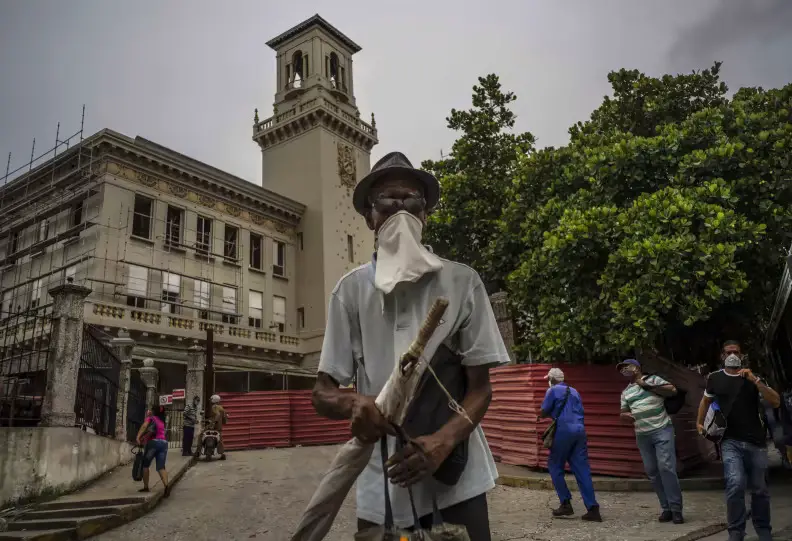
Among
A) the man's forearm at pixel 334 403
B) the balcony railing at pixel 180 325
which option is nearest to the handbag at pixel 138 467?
the man's forearm at pixel 334 403

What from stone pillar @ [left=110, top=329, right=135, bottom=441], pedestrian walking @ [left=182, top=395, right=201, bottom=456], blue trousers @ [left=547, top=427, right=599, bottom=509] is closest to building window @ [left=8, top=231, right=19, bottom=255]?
stone pillar @ [left=110, top=329, right=135, bottom=441]

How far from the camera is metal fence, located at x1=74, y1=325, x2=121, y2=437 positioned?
997cm

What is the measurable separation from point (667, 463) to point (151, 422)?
25.7ft

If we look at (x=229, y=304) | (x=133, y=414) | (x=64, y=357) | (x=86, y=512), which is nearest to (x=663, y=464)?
(x=86, y=512)

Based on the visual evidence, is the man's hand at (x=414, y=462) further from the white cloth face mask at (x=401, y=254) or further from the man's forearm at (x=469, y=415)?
the white cloth face mask at (x=401, y=254)

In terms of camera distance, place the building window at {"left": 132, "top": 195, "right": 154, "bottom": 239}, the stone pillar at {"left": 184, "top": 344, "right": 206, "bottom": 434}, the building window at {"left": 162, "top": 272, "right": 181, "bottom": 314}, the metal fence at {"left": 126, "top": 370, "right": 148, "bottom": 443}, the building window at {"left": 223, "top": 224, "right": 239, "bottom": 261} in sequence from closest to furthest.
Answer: the metal fence at {"left": 126, "top": 370, "right": 148, "bottom": 443}, the stone pillar at {"left": 184, "top": 344, "right": 206, "bottom": 434}, the building window at {"left": 132, "top": 195, "right": 154, "bottom": 239}, the building window at {"left": 162, "top": 272, "right": 181, "bottom": 314}, the building window at {"left": 223, "top": 224, "right": 239, "bottom": 261}

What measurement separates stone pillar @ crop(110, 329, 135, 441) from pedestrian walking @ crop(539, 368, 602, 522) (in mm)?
10021

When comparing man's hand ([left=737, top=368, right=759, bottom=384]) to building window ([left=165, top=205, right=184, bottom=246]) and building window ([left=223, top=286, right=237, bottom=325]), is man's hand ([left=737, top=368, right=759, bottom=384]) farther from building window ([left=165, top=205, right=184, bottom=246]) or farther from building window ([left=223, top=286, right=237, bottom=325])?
building window ([left=223, top=286, right=237, bottom=325])

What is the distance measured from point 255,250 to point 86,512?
Answer: 938 inches

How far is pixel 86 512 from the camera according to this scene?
7.73 meters

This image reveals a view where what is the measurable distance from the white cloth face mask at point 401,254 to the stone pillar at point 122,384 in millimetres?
12895

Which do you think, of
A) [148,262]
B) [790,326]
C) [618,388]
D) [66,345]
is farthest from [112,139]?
[790,326]

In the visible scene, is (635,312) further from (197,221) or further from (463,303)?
(197,221)

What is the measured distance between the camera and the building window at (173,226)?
26359 mm
